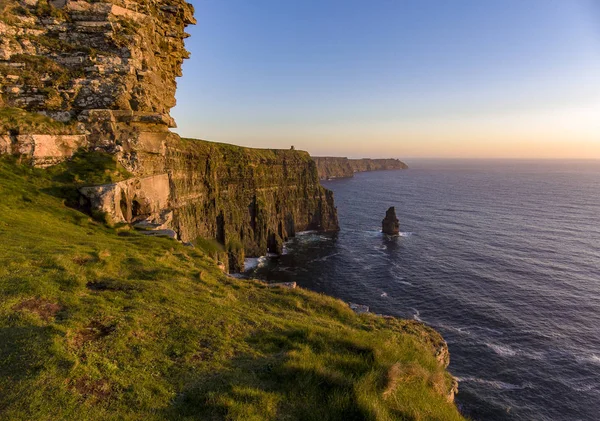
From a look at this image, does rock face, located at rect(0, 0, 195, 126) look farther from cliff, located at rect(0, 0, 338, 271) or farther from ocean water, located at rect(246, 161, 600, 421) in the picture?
ocean water, located at rect(246, 161, 600, 421)

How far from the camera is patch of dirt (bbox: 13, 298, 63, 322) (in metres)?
8.78

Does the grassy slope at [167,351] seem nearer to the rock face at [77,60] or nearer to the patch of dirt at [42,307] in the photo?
the patch of dirt at [42,307]

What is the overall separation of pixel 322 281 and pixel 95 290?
49.1 meters

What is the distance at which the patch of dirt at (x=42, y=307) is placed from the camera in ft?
28.8

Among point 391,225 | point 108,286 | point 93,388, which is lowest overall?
point 391,225

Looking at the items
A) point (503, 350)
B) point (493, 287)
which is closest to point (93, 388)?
point (503, 350)

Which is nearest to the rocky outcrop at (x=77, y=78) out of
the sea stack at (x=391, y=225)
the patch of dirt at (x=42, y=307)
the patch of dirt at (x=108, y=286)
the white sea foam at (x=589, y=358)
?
the patch of dirt at (x=108, y=286)

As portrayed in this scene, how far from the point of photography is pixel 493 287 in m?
51.3

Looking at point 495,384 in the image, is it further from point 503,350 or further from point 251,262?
point 251,262

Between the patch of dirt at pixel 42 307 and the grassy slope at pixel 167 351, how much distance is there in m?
0.04

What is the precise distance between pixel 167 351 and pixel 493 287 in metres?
55.6

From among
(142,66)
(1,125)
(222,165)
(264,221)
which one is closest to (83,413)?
(1,125)

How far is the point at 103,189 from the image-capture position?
730 inches

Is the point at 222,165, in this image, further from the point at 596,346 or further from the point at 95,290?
the point at 596,346
